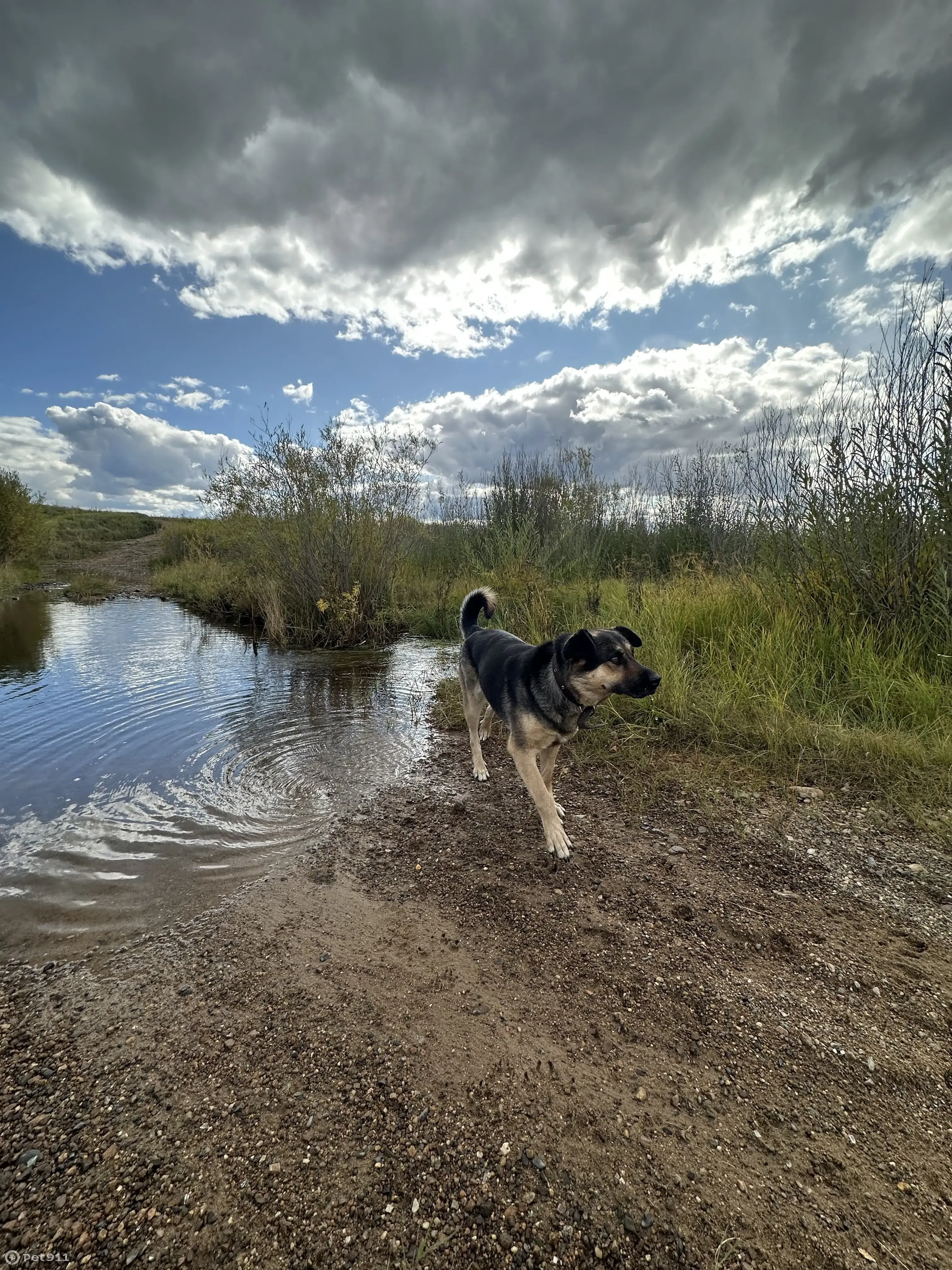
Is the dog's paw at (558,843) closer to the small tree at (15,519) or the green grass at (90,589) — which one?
the green grass at (90,589)

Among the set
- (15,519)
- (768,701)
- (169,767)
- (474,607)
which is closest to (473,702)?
(474,607)

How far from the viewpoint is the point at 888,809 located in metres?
3.61

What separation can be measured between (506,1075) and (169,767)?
419 cm

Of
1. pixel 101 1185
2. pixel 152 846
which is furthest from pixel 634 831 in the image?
pixel 152 846

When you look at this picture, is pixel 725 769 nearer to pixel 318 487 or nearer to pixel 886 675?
pixel 886 675

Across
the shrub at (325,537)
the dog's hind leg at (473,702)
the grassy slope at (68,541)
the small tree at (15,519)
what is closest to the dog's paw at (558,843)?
the dog's hind leg at (473,702)

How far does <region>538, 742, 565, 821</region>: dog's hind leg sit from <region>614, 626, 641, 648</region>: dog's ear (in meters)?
0.98

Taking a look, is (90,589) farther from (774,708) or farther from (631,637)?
(774,708)

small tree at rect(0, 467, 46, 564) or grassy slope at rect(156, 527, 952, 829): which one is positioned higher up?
small tree at rect(0, 467, 46, 564)

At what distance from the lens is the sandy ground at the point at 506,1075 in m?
1.40

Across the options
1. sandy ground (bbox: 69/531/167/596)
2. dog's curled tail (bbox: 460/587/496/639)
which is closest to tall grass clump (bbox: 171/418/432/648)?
dog's curled tail (bbox: 460/587/496/639)

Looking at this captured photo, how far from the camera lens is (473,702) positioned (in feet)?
15.9

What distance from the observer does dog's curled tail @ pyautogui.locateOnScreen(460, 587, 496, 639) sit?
511 centimetres

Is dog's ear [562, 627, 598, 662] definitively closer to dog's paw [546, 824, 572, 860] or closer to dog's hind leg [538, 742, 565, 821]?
dog's hind leg [538, 742, 565, 821]
